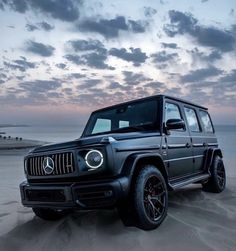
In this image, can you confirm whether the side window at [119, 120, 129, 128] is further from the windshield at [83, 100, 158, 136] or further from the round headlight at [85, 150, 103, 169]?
the round headlight at [85, 150, 103, 169]

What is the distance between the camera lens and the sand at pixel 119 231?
3.88 m

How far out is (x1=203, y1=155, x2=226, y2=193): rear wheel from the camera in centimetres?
696

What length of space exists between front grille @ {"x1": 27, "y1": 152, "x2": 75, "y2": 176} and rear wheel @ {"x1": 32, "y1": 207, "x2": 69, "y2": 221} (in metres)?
0.69

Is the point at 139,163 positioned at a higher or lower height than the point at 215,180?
higher

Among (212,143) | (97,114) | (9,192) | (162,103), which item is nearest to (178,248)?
(162,103)

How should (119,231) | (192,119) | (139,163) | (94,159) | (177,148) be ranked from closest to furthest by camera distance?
(94,159)
(119,231)
(139,163)
(177,148)
(192,119)

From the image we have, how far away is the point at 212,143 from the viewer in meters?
7.55

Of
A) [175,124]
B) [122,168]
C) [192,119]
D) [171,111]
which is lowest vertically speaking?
[122,168]

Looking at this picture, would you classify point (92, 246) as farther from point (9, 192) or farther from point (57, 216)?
point (9, 192)

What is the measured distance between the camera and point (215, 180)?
6.94 meters

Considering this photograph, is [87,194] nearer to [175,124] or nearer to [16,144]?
[175,124]

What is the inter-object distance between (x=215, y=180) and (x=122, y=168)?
3372mm

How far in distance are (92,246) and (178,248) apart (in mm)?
974

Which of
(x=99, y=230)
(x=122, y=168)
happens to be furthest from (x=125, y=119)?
(x=99, y=230)
